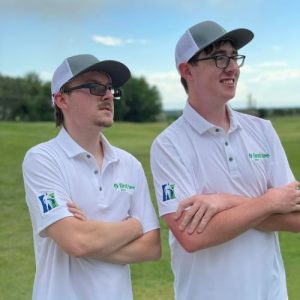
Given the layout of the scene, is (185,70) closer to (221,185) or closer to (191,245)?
(221,185)

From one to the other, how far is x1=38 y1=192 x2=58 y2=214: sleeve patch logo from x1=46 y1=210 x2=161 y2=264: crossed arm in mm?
81

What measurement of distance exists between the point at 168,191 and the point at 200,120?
1.29 ft

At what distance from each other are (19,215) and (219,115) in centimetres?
784

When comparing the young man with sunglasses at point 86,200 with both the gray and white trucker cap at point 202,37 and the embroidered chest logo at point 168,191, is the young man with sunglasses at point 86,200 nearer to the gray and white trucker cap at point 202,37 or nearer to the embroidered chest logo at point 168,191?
the embroidered chest logo at point 168,191

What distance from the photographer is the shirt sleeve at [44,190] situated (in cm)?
266

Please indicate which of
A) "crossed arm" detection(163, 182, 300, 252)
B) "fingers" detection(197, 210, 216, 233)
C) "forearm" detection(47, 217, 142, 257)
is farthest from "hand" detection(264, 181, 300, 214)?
"forearm" detection(47, 217, 142, 257)

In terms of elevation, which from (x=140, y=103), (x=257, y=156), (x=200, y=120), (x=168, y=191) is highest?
(x=140, y=103)

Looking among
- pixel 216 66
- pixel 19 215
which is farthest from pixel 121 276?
pixel 19 215

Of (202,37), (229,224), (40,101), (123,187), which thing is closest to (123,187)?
(123,187)

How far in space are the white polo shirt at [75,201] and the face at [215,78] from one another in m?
0.60

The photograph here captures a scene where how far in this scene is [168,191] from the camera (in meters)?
2.74

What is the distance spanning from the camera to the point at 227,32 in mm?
2789

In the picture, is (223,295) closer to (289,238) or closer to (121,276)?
(121,276)

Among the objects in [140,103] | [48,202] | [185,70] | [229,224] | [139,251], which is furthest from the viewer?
[140,103]
